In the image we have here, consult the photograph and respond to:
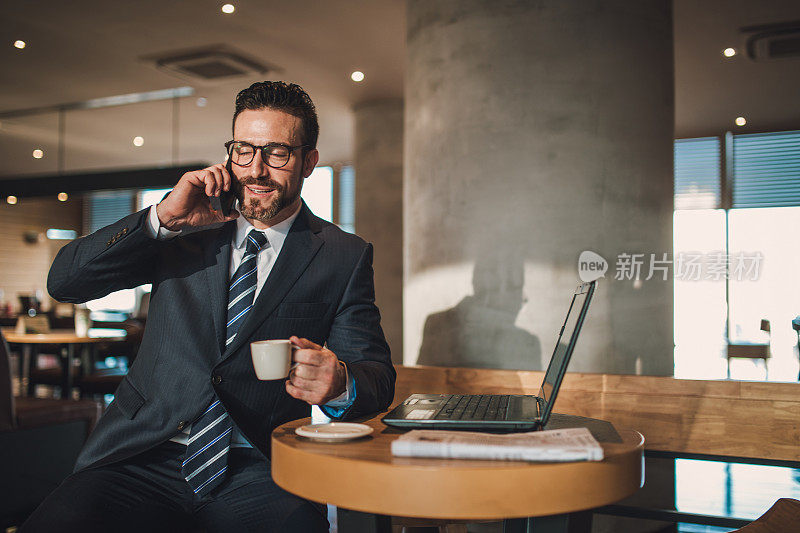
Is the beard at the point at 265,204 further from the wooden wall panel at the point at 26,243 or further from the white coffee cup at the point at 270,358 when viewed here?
the wooden wall panel at the point at 26,243

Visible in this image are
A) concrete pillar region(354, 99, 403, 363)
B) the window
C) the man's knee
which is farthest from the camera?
concrete pillar region(354, 99, 403, 363)

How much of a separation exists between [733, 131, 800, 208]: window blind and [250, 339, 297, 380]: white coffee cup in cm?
869

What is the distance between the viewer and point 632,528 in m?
2.87

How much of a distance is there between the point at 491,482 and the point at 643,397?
5.48ft

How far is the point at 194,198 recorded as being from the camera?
5.28ft

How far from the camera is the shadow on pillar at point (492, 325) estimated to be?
3252 millimetres

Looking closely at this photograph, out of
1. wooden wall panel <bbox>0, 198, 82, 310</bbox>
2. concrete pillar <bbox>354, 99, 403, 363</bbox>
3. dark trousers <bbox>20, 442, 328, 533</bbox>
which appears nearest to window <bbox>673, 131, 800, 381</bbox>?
concrete pillar <bbox>354, 99, 403, 363</bbox>

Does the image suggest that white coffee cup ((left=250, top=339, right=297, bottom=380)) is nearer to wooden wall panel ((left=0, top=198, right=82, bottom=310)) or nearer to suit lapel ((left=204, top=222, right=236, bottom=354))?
suit lapel ((left=204, top=222, right=236, bottom=354))

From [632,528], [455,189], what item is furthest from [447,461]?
[455,189]

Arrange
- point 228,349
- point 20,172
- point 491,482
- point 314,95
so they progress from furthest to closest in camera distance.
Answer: point 20,172, point 314,95, point 228,349, point 491,482

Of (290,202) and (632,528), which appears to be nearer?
(290,202)

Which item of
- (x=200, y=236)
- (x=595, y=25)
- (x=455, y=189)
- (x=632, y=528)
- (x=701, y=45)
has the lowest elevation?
(x=632, y=528)

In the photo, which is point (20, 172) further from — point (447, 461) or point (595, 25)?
point (447, 461)

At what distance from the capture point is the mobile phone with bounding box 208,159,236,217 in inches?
64.4
